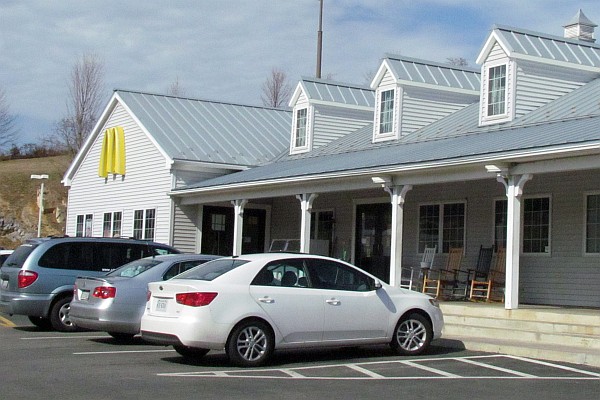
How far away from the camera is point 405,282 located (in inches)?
830

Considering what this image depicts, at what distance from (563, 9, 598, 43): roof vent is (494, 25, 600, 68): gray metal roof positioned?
1.77m

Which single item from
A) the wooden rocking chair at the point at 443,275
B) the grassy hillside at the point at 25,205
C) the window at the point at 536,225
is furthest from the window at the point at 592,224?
the grassy hillside at the point at 25,205

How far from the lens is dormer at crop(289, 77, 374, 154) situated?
2602 centimetres

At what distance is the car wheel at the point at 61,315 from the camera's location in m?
15.7

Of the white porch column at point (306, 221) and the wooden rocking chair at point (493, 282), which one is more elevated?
the white porch column at point (306, 221)

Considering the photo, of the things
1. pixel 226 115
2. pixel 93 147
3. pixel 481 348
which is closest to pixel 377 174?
pixel 481 348

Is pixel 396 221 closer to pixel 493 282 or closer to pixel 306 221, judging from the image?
pixel 493 282

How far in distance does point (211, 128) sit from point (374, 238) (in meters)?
8.16

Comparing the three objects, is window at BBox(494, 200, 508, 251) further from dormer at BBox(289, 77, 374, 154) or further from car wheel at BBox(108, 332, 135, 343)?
car wheel at BBox(108, 332, 135, 343)

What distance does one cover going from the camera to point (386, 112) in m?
23.1

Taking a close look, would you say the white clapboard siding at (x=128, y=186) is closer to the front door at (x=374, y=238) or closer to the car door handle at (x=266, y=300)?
the front door at (x=374, y=238)

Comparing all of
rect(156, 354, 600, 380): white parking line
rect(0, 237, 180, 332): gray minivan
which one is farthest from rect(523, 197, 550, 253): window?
rect(0, 237, 180, 332): gray minivan

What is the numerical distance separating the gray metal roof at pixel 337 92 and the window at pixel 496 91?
22.7ft

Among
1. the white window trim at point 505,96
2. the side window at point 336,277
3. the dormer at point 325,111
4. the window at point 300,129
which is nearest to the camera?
the side window at point 336,277
